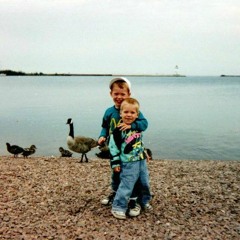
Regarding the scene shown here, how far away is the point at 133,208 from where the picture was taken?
6.22 m

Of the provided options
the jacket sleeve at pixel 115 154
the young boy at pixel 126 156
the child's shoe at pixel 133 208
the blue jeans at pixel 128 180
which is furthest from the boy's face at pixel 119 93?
the child's shoe at pixel 133 208

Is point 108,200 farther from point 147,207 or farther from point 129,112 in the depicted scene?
point 129,112

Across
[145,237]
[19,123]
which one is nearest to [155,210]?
[145,237]

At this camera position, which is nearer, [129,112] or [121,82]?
[129,112]

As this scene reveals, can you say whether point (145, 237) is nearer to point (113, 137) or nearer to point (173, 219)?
point (173, 219)

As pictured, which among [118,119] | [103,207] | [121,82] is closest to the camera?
[121,82]

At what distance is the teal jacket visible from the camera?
19.3 feet

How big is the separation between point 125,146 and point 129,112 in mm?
562

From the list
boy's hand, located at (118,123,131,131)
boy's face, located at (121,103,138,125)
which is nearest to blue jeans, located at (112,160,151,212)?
boy's hand, located at (118,123,131,131)

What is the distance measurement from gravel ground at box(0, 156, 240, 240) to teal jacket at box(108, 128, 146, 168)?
1.03m

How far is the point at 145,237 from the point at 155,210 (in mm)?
1063

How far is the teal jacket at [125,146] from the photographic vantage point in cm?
587

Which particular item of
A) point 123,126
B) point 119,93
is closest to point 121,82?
point 119,93

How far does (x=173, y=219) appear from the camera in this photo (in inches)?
241
